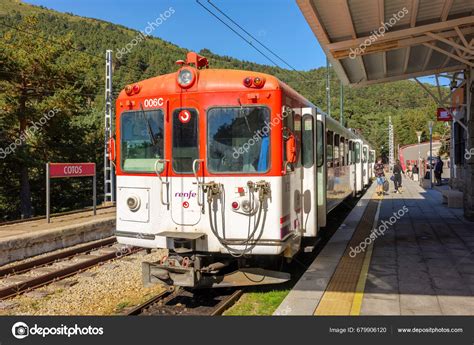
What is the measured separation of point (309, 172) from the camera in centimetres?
705

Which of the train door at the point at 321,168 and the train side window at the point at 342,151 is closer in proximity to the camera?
the train door at the point at 321,168

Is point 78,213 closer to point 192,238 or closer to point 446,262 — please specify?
point 192,238

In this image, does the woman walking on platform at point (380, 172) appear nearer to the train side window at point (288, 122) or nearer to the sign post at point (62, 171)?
the sign post at point (62, 171)

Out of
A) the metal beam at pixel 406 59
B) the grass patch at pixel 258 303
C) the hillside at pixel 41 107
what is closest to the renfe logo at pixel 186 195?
the grass patch at pixel 258 303

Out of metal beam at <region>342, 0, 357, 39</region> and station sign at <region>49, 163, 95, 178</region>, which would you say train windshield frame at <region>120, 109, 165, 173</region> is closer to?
metal beam at <region>342, 0, 357, 39</region>

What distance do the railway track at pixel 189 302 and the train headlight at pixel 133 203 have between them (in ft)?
4.23

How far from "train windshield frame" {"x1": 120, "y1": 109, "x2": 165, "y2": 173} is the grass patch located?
7.32 ft

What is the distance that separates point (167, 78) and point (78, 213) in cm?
1036

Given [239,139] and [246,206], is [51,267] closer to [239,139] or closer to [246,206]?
[246,206]

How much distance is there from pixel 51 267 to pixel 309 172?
17.8 ft

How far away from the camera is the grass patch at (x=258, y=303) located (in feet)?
18.3

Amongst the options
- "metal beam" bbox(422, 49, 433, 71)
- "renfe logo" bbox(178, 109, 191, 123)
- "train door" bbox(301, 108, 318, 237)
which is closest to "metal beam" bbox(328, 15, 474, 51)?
"metal beam" bbox(422, 49, 433, 71)

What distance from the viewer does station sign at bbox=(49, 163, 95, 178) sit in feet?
38.5
